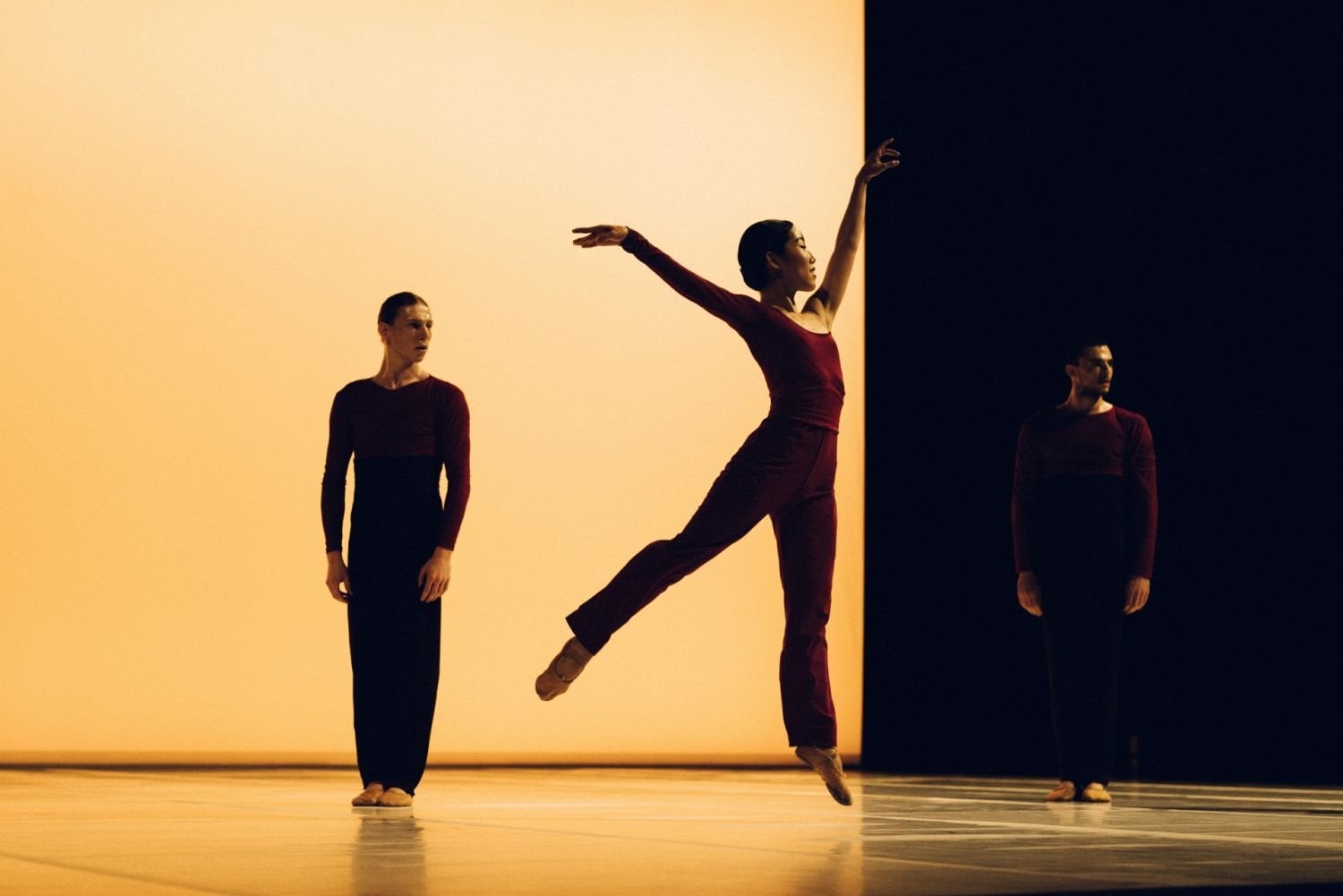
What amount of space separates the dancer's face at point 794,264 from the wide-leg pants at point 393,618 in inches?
35.3

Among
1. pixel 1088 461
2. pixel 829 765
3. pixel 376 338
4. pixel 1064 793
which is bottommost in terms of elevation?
pixel 1064 793

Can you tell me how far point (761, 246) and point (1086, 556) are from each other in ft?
4.45

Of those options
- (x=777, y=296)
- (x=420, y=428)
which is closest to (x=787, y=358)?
(x=777, y=296)

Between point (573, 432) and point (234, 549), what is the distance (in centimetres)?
123

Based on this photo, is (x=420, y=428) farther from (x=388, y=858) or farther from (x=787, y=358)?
(x=388, y=858)

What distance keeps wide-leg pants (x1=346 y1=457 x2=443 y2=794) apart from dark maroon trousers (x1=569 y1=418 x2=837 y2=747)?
512 millimetres

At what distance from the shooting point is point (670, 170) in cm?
705

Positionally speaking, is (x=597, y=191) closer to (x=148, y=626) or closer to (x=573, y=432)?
(x=573, y=432)

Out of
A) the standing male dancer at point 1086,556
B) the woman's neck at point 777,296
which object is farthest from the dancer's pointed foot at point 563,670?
the standing male dancer at point 1086,556

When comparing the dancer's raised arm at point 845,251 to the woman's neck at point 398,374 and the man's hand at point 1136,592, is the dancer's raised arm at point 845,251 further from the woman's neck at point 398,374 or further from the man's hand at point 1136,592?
the man's hand at point 1136,592

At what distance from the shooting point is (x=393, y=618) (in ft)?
14.3

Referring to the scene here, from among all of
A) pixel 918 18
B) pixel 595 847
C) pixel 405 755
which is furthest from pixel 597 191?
pixel 595 847

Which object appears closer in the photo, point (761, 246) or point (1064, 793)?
point (761, 246)

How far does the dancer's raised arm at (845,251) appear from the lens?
411 cm
